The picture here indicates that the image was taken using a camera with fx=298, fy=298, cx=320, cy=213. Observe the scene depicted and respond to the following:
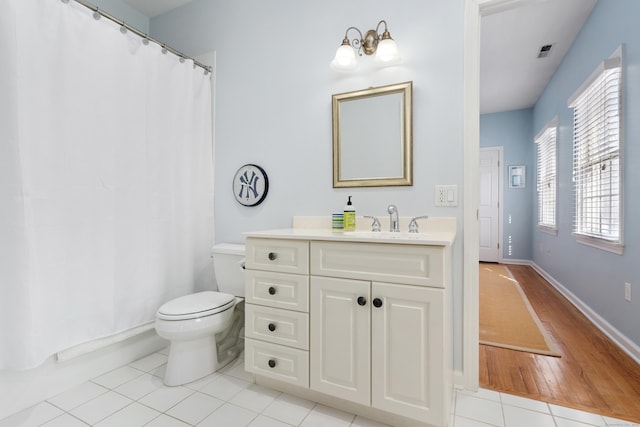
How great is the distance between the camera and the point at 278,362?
1.51 m

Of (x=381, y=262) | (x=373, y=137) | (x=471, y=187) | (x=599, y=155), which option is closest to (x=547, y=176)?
(x=599, y=155)

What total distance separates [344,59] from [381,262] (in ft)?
3.93

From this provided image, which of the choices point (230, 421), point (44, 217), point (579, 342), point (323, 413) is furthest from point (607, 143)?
point (44, 217)

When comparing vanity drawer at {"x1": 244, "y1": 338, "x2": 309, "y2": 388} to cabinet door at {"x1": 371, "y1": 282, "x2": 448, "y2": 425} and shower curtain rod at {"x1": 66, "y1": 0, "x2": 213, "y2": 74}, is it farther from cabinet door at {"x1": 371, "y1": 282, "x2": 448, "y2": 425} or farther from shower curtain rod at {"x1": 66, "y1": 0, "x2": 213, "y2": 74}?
shower curtain rod at {"x1": 66, "y1": 0, "x2": 213, "y2": 74}

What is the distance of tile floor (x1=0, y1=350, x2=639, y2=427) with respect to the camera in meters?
1.34

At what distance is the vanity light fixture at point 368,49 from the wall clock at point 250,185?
0.88 meters

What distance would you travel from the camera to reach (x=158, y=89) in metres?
2.00

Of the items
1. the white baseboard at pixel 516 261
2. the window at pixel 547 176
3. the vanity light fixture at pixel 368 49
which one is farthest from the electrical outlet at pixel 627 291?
the white baseboard at pixel 516 261

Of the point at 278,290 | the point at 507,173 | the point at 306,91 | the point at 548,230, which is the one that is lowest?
the point at 278,290

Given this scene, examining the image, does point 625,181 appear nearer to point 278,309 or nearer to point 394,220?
point 394,220

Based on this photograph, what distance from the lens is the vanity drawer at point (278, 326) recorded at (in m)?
1.45

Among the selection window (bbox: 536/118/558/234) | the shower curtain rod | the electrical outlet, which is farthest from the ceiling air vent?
the shower curtain rod

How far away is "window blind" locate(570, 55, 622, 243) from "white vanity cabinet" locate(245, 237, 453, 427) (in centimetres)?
193

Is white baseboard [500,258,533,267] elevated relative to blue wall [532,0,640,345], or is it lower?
lower
